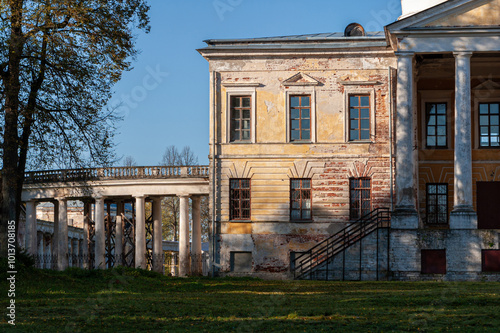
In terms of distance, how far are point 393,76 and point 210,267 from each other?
1158 centimetres

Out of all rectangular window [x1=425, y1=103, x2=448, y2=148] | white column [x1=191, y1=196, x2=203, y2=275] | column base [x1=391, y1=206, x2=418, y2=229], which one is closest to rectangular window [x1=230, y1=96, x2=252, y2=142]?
column base [x1=391, y1=206, x2=418, y2=229]

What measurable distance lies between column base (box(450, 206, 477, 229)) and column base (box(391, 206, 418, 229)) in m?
1.43

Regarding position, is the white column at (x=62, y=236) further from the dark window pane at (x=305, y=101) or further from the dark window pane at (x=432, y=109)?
the dark window pane at (x=432, y=109)

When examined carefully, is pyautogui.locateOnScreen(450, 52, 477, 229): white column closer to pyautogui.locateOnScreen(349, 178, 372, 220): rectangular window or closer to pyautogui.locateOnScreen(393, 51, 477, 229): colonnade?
pyautogui.locateOnScreen(393, 51, 477, 229): colonnade

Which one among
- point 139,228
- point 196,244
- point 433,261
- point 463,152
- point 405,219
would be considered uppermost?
point 463,152

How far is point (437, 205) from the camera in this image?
3488cm

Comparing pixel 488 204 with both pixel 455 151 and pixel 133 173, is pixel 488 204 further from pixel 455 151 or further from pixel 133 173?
pixel 133 173

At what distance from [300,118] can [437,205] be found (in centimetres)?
741

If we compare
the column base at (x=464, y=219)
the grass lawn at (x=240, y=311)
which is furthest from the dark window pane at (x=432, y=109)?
the grass lawn at (x=240, y=311)

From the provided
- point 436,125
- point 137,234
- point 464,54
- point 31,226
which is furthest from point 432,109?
point 31,226

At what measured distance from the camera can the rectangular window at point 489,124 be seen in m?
34.7

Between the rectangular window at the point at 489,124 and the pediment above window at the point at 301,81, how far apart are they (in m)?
7.71

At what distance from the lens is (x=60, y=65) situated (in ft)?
76.1

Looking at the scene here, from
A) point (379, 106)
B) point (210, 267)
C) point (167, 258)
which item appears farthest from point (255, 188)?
point (167, 258)
